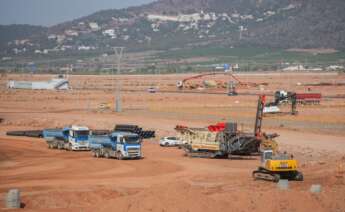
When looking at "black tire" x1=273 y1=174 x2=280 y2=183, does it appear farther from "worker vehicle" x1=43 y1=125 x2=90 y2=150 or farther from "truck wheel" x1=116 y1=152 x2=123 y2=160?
Answer: "worker vehicle" x1=43 y1=125 x2=90 y2=150

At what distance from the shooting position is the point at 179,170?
48781 mm

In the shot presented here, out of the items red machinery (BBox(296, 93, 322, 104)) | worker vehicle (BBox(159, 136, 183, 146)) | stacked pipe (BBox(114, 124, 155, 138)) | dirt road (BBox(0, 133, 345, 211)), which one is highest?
red machinery (BBox(296, 93, 322, 104))

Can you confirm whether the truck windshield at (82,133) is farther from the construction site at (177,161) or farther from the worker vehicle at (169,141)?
the worker vehicle at (169,141)

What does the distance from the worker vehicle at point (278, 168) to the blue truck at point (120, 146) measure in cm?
1404

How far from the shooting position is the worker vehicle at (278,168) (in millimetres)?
41344

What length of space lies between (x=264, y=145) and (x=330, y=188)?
54.8 feet

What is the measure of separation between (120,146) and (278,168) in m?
16.0

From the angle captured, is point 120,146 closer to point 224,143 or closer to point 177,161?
point 177,161

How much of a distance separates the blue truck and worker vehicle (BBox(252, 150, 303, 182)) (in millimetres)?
14037

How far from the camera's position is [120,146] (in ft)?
179

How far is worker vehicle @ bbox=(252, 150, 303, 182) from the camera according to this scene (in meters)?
41.3

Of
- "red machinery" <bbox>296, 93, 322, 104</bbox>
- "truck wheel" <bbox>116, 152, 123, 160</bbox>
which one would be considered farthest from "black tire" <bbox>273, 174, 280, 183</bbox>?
"red machinery" <bbox>296, 93, 322, 104</bbox>

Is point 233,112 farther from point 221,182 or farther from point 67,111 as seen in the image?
point 221,182

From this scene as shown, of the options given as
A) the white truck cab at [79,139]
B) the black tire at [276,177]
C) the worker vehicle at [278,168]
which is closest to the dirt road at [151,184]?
the black tire at [276,177]
